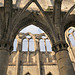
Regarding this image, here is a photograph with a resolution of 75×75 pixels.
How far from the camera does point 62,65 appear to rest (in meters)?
4.68

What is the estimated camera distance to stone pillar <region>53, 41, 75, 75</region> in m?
4.50

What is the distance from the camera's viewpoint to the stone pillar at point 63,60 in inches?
177

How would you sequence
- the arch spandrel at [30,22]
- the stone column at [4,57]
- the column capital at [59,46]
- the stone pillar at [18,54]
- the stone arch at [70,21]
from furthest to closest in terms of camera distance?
the stone pillar at [18,54] → the stone arch at [70,21] → the arch spandrel at [30,22] → the column capital at [59,46] → the stone column at [4,57]

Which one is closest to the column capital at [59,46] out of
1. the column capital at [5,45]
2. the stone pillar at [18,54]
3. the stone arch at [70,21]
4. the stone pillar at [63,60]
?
the stone pillar at [63,60]

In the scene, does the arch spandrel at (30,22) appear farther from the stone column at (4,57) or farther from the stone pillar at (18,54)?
the stone pillar at (18,54)

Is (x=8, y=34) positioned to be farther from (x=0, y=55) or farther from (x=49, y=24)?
(x=49, y=24)

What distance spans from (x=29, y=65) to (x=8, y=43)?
8504 mm

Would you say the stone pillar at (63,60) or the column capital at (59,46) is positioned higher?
the column capital at (59,46)

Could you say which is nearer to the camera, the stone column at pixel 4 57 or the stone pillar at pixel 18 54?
the stone column at pixel 4 57

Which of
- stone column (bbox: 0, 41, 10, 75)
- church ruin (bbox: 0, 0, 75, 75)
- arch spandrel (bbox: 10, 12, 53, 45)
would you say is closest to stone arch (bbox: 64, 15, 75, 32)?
church ruin (bbox: 0, 0, 75, 75)

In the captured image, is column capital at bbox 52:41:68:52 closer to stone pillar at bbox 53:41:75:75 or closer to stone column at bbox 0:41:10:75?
stone pillar at bbox 53:41:75:75

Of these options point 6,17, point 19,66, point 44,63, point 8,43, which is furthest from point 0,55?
point 44,63

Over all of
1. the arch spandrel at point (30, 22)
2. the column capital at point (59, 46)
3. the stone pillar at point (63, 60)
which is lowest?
the stone pillar at point (63, 60)

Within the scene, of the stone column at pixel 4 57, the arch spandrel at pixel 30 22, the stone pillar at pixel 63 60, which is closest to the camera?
the stone column at pixel 4 57
